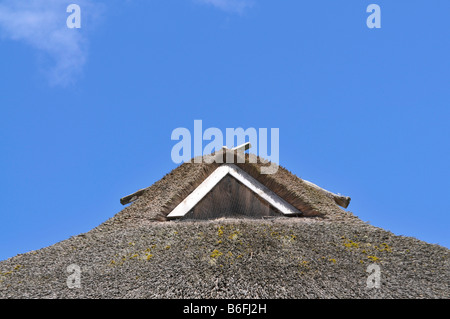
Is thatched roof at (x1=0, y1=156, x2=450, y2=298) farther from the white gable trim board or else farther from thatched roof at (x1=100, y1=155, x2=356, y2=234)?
the white gable trim board

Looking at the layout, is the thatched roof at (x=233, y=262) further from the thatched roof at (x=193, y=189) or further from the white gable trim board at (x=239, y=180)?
the white gable trim board at (x=239, y=180)

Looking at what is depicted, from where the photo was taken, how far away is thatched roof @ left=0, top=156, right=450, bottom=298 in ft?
25.1

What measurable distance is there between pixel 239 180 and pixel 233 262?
448 centimetres

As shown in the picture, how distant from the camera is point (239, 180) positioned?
40.6 ft

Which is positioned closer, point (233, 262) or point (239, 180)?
point (233, 262)

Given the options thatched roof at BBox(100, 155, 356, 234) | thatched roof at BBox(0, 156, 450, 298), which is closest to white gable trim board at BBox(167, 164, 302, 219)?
thatched roof at BBox(100, 155, 356, 234)

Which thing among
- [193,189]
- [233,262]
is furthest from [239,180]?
[233,262]

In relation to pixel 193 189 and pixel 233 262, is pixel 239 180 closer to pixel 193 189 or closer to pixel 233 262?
pixel 193 189

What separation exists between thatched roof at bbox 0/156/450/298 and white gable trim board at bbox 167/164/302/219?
0.50 m

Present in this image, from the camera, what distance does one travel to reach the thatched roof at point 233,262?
7641mm

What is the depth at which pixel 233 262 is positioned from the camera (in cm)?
812

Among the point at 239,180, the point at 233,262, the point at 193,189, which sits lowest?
the point at 233,262

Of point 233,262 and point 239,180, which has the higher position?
point 239,180
